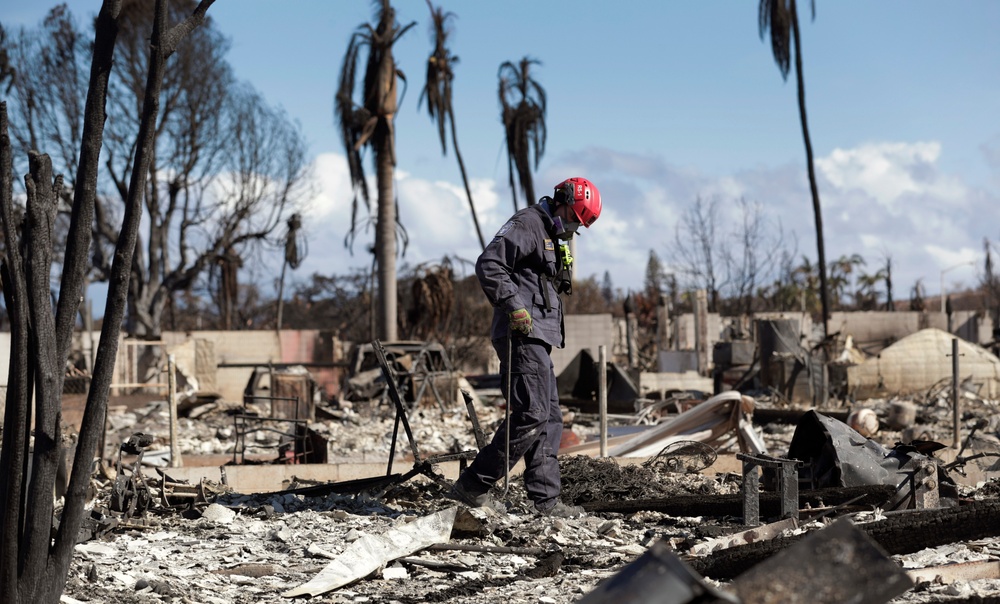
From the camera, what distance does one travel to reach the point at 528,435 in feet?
19.2

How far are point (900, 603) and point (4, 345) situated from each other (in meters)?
13.3

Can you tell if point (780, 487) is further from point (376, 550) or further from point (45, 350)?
point (45, 350)

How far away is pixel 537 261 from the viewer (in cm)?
610

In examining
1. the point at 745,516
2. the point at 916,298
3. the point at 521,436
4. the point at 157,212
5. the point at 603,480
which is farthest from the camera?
the point at 916,298

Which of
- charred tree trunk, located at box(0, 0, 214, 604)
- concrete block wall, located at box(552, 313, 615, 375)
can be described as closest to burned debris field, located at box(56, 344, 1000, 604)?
charred tree trunk, located at box(0, 0, 214, 604)

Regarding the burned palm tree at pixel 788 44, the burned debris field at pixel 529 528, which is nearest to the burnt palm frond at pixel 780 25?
the burned palm tree at pixel 788 44

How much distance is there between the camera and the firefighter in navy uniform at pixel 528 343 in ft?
19.2

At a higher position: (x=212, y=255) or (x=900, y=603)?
(x=212, y=255)

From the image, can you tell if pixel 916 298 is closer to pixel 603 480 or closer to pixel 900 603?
pixel 603 480

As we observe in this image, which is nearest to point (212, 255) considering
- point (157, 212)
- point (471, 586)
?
point (157, 212)

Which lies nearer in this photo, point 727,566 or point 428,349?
point 727,566

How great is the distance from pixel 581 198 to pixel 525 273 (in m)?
0.57

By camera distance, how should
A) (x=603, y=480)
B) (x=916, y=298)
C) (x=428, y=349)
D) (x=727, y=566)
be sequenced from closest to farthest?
1. (x=727, y=566)
2. (x=603, y=480)
3. (x=428, y=349)
4. (x=916, y=298)

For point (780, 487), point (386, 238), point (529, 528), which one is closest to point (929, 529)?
point (780, 487)
